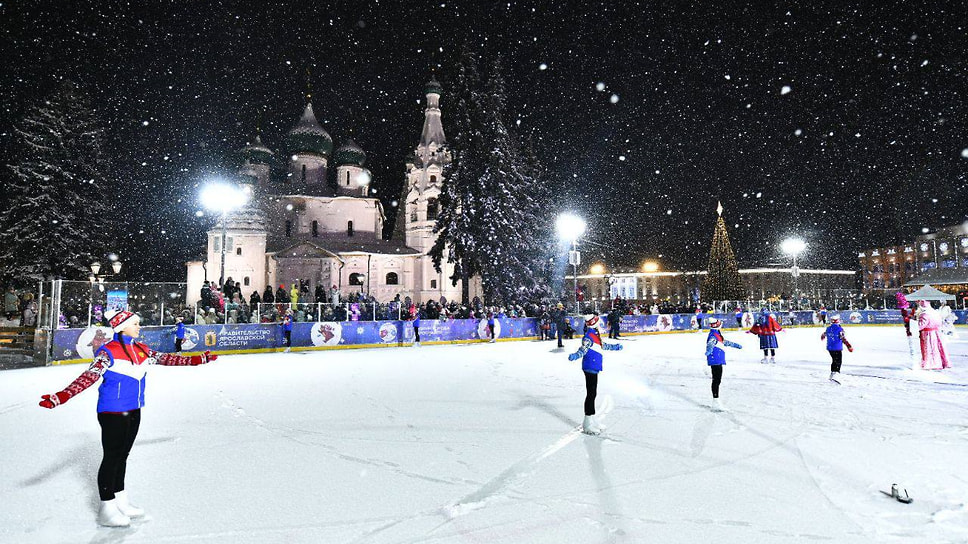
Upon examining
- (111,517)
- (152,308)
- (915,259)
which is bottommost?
(111,517)

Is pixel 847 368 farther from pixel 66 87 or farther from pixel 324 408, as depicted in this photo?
pixel 66 87

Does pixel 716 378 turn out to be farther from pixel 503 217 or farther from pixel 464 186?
pixel 464 186

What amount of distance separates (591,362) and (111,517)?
5355mm

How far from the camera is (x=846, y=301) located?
146 feet

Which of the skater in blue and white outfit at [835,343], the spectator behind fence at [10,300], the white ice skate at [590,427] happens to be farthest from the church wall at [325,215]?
the white ice skate at [590,427]

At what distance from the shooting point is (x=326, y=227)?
190 feet

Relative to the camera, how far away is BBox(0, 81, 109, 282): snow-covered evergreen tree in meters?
31.6

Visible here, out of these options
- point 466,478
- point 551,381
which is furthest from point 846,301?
point 466,478

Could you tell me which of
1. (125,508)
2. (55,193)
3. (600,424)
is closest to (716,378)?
(600,424)

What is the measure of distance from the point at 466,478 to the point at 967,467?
4.90 m

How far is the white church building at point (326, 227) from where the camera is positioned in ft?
166

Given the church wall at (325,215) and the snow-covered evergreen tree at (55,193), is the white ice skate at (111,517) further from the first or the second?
the church wall at (325,215)

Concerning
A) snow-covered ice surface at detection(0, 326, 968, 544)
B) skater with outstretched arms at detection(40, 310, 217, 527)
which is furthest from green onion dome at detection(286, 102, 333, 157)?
skater with outstretched arms at detection(40, 310, 217, 527)

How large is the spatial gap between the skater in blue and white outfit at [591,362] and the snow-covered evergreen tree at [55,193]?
35.5 metres
